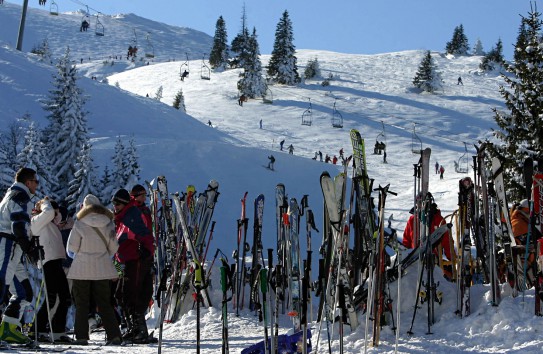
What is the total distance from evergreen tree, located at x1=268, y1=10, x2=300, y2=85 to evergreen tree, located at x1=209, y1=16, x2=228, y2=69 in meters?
13.7

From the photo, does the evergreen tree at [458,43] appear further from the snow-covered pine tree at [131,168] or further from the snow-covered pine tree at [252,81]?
the snow-covered pine tree at [131,168]

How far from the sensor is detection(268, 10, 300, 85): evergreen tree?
258 feet

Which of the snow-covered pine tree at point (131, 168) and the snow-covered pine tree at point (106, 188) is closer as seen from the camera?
the snow-covered pine tree at point (131, 168)

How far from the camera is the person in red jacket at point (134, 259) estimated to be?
275 inches

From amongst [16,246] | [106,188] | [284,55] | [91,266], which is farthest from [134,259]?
[284,55]

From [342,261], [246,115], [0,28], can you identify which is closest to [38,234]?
[342,261]

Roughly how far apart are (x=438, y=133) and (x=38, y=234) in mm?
57299

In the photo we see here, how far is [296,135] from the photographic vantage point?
55.8 m

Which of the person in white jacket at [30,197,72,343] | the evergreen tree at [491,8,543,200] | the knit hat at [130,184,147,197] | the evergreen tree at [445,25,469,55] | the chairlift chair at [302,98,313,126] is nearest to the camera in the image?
the person in white jacket at [30,197,72,343]

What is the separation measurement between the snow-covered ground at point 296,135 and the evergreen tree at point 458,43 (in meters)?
3.32

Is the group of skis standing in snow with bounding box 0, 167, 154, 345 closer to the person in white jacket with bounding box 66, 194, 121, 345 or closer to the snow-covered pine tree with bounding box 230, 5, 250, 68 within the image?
the person in white jacket with bounding box 66, 194, 121, 345

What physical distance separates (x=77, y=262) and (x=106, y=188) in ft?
72.3

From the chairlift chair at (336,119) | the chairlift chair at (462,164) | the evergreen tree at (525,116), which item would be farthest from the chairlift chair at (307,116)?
the evergreen tree at (525,116)

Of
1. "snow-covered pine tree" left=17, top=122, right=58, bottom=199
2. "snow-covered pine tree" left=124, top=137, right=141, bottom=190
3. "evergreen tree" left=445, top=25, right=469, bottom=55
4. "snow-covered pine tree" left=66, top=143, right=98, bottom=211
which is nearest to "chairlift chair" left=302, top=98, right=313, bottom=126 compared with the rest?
"snow-covered pine tree" left=124, top=137, right=141, bottom=190
